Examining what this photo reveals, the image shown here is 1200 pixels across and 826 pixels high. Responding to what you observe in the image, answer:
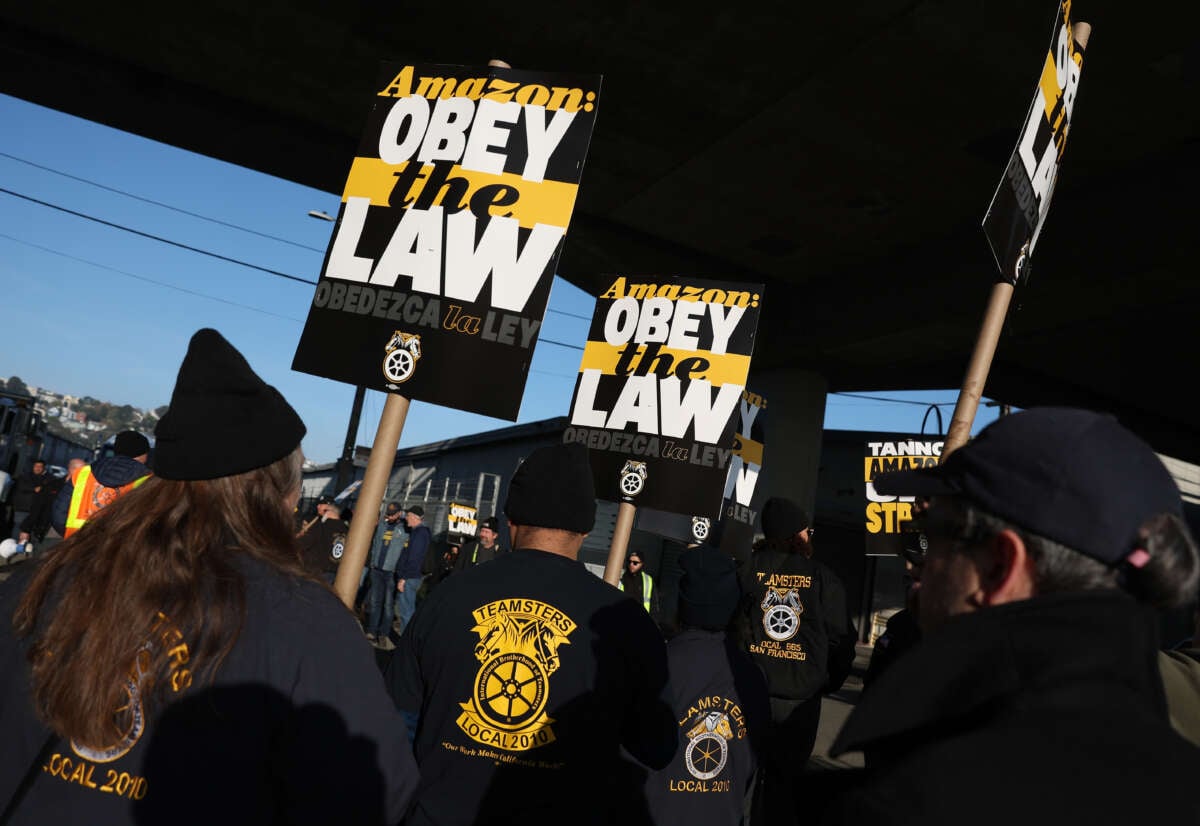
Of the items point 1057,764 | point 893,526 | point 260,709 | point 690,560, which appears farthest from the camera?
point 893,526

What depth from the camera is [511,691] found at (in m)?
2.72

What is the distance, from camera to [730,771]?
12.5 ft

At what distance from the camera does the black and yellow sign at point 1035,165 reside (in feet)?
11.2

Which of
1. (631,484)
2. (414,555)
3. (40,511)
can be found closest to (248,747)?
(631,484)

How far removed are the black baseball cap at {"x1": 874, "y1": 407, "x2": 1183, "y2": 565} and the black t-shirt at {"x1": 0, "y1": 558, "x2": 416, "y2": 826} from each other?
119 cm

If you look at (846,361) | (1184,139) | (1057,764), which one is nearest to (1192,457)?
(846,361)

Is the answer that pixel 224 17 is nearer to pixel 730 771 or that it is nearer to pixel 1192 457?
pixel 730 771

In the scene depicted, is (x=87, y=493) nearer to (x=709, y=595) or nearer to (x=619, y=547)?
(x=619, y=547)

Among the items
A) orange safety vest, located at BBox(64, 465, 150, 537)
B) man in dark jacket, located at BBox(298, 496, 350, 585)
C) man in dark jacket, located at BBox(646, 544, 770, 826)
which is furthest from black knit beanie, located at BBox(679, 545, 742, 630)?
man in dark jacket, located at BBox(298, 496, 350, 585)

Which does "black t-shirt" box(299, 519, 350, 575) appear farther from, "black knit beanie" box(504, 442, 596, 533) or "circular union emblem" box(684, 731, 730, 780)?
"black knit beanie" box(504, 442, 596, 533)

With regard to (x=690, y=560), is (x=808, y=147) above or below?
above

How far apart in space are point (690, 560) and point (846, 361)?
15531 millimetres

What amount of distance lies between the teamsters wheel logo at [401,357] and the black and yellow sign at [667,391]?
100 inches

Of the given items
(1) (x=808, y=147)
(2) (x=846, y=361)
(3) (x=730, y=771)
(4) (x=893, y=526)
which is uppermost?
(1) (x=808, y=147)
